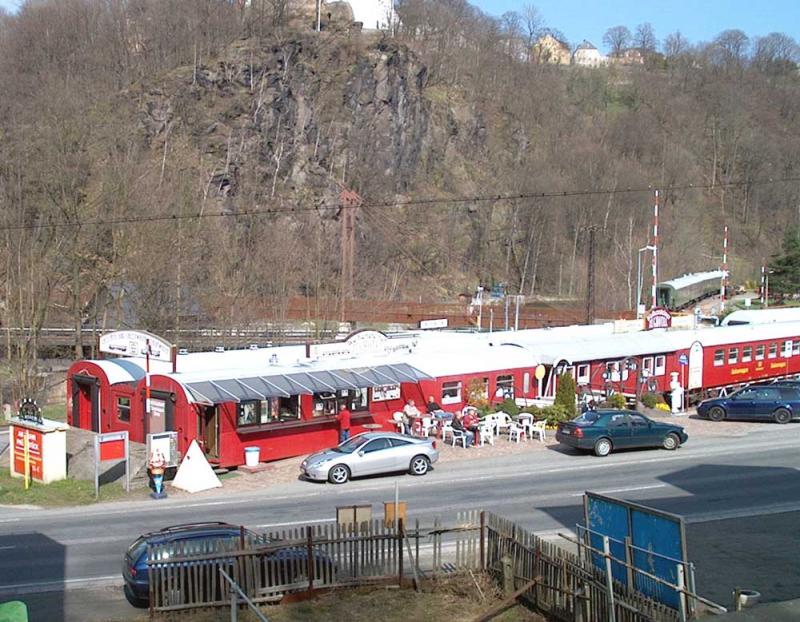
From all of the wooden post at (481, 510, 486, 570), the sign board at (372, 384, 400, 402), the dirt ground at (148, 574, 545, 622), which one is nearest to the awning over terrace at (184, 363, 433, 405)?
the sign board at (372, 384, 400, 402)

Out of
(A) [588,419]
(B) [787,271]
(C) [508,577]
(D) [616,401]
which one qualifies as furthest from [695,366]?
(B) [787,271]

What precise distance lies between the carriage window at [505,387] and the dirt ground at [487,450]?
2.83 m

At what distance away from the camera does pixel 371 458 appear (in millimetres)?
24734

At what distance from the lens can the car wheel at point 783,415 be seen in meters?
34.0

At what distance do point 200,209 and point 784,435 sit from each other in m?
42.8

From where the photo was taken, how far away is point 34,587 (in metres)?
15.4

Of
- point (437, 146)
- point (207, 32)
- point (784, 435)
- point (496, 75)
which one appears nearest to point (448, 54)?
point (496, 75)

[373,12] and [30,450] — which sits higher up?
[373,12]

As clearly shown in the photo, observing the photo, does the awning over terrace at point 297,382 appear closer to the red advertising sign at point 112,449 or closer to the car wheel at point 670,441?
the red advertising sign at point 112,449

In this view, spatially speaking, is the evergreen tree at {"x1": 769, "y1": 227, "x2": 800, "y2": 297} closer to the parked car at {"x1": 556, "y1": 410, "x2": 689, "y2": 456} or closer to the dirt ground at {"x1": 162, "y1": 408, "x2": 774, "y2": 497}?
the dirt ground at {"x1": 162, "y1": 408, "x2": 774, "y2": 497}

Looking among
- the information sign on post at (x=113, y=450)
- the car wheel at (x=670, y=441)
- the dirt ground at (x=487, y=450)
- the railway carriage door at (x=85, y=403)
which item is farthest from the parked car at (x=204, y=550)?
the car wheel at (x=670, y=441)

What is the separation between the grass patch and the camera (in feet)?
74.7

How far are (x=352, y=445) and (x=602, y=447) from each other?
25.5 feet

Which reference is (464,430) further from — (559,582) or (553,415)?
(559,582)
